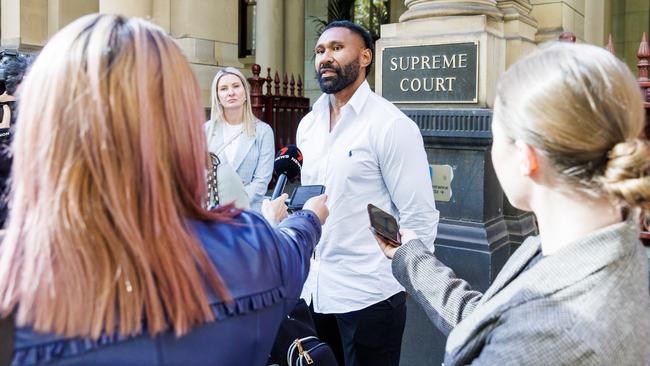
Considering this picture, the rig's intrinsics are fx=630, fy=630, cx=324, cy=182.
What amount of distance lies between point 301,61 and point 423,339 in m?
9.45

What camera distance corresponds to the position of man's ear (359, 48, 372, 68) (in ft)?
10.8

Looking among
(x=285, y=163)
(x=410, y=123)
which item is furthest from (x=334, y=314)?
(x=410, y=123)

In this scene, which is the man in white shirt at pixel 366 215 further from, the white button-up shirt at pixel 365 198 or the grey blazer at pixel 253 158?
the grey blazer at pixel 253 158

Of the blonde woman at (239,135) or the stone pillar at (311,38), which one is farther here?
the stone pillar at (311,38)

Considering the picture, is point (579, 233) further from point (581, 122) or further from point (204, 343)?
point (204, 343)

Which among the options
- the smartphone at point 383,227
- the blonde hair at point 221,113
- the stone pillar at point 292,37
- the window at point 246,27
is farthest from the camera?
the window at point 246,27

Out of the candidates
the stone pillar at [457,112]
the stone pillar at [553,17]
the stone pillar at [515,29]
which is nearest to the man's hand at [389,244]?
the stone pillar at [457,112]

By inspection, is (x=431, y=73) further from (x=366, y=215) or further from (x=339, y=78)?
(x=366, y=215)

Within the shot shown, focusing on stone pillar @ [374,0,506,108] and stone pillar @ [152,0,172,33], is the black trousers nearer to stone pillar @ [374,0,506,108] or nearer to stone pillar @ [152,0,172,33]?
stone pillar @ [374,0,506,108]

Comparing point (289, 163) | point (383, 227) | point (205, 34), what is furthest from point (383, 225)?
point (205, 34)

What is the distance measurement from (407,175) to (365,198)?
0.77 ft

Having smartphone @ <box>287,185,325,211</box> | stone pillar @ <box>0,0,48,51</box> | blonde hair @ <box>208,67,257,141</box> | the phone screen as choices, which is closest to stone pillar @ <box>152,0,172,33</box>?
stone pillar @ <box>0,0,48,51</box>

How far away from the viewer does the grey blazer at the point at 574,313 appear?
3.84 ft

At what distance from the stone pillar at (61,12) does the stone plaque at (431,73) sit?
26.3ft
